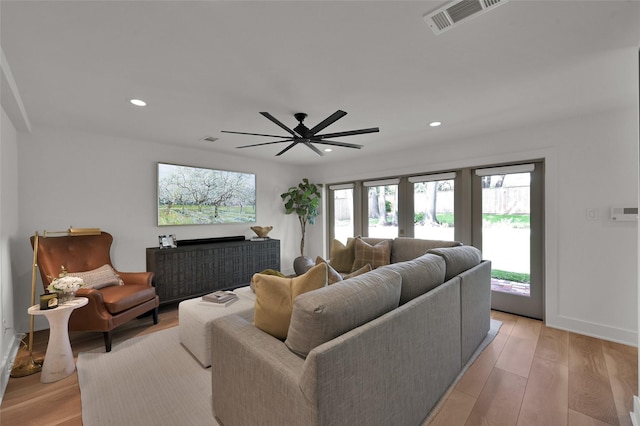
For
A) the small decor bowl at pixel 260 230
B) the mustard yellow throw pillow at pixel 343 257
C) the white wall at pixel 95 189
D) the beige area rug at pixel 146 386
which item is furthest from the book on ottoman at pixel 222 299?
the small decor bowl at pixel 260 230

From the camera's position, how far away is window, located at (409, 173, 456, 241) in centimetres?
404

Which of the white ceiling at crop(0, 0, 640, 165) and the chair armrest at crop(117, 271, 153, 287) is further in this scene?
the chair armrest at crop(117, 271, 153, 287)

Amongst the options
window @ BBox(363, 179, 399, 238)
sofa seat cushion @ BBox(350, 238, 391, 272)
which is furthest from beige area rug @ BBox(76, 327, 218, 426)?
window @ BBox(363, 179, 399, 238)

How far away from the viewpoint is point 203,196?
437 centimetres

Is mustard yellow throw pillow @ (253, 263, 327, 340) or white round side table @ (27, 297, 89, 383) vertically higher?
mustard yellow throw pillow @ (253, 263, 327, 340)

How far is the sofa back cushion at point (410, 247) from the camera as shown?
11.5 ft

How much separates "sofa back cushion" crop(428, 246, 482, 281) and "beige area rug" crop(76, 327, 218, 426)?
6.57 ft

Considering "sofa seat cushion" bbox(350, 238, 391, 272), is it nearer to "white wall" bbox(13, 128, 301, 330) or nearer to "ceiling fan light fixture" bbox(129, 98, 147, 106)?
A: "white wall" bbox(13, 128, 301, 330)

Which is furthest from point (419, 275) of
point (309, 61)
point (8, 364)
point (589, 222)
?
point (8, 364)

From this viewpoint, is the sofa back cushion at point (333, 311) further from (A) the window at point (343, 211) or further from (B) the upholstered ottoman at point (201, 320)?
(A) the window at point (343, 211)

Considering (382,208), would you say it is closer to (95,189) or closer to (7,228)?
(95,189)

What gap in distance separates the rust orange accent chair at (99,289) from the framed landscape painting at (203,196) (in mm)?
876

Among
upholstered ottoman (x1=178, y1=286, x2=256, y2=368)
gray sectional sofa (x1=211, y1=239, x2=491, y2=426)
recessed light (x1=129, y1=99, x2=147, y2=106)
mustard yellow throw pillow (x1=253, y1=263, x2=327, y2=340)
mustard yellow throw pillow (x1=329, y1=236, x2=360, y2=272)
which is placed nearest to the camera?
gray sectional sofa (x1=211, y1=239, x2=491, y2=426)

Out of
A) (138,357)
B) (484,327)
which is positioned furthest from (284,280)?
(484,327)
